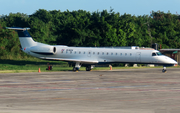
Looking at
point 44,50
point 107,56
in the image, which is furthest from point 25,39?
point 107,56

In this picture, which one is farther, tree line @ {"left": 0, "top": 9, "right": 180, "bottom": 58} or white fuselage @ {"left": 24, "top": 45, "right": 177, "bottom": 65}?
tree line @ {"left": 0, "top": 9, "right": 180, "bottom": 58}

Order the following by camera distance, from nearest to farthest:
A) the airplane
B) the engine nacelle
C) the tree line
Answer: the airplane, the engine nacelle, the tree line

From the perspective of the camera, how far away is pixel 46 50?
148ft

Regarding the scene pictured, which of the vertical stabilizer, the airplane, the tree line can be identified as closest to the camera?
the airplane

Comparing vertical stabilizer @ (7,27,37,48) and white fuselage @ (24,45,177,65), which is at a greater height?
vertical stabilizer @ (7,27,37,48)

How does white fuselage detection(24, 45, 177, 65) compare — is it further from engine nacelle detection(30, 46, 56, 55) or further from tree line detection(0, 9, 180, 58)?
tree line detection(0, 9, 180, 58)

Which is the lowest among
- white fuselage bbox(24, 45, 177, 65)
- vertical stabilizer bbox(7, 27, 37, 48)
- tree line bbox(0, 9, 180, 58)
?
white fuselage bbox(24, 45, 177, 65)

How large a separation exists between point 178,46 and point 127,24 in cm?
1866

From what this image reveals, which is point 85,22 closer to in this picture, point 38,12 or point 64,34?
point 64,34

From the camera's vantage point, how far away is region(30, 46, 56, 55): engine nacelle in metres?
44.6

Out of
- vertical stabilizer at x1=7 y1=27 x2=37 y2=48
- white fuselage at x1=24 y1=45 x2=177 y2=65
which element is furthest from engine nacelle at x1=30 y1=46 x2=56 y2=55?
vertical stabilizer at x1=7 y1=27 x2=37 y2=48

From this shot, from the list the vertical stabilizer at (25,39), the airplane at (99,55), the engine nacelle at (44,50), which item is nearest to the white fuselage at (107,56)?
the airplane at (99,55)

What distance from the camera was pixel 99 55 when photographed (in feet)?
140

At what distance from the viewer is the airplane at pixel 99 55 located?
39934 mm
